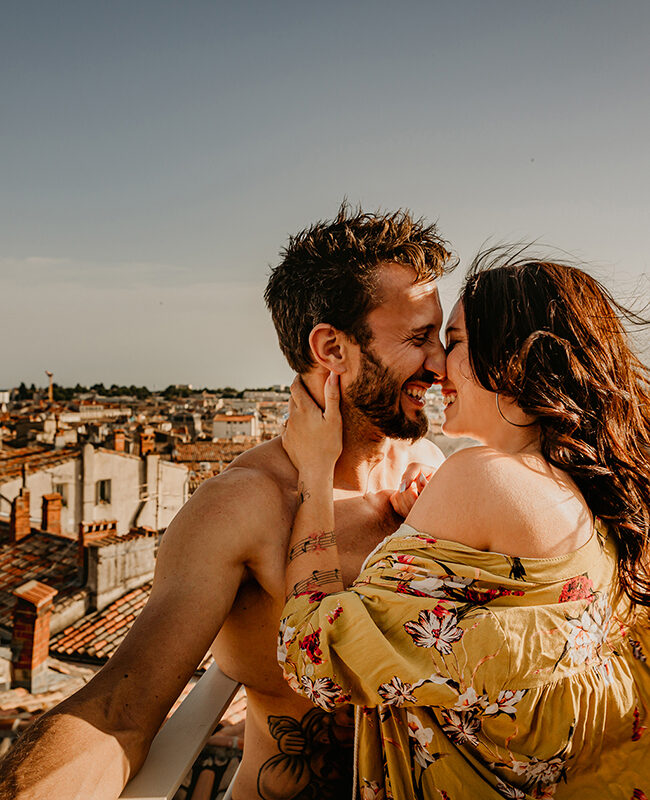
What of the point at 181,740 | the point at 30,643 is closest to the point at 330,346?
the point at 181,740

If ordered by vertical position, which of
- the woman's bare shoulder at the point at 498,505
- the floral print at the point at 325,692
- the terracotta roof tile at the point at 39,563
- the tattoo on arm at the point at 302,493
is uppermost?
the woman's bare shoulder at the point at 498,505

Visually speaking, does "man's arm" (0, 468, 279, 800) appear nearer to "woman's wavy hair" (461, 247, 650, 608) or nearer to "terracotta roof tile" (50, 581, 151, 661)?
"woman's wavy hair" (461, 247, 650, 608)

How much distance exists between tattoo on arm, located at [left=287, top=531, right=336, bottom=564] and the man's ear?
71cm

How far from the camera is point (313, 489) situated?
1.92 m

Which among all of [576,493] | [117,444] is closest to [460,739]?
[576,493]

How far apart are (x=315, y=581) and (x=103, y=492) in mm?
17353

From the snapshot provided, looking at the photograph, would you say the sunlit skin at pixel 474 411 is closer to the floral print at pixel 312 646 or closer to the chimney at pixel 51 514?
the floral print at pixel 312 646

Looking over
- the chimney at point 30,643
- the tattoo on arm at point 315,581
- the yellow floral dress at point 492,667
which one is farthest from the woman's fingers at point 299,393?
the chimney at point 30,643

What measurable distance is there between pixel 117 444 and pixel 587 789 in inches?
842

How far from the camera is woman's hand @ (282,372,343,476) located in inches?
79.4

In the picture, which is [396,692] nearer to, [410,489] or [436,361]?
[410,489]

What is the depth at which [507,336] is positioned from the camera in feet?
4.99

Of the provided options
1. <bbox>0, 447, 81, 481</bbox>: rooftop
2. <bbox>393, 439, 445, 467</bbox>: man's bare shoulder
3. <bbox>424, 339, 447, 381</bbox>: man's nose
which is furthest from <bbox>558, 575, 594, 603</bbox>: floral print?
<bbox>0, 447, 81, 481</bbox>: rooftop

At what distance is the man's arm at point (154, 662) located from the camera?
1247 mm
